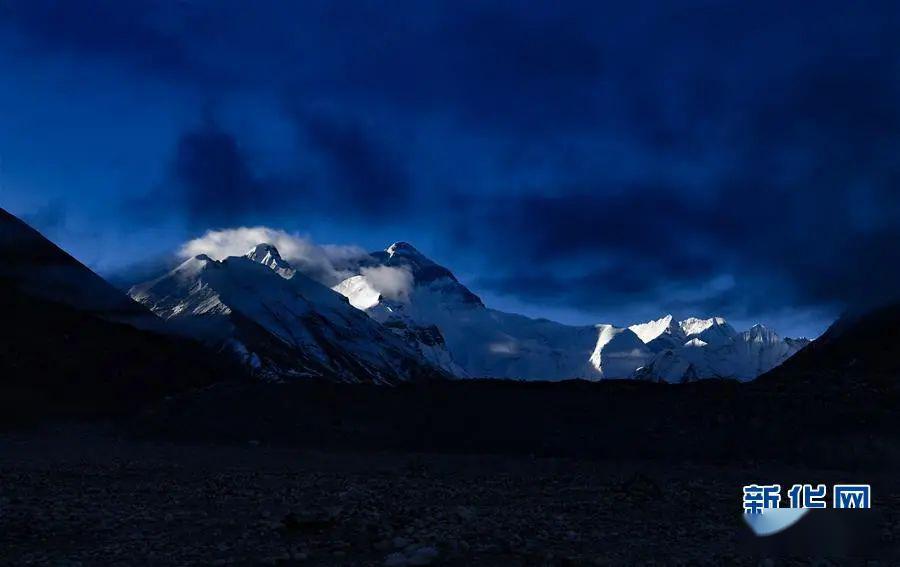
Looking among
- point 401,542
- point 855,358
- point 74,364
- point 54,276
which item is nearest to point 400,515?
Result: point 401,542

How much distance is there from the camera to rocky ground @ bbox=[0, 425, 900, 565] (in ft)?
50.8

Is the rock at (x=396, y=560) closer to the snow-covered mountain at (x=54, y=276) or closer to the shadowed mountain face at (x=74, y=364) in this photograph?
the shadowed mountain face at (x=74, y=364)

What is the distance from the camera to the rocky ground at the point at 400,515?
1548 cm

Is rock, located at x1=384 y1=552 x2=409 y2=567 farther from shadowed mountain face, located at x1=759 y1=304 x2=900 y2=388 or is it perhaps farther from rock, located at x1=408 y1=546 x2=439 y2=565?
shadowed mountain face, located at x1=759 y1=304 x2=900 y2=388

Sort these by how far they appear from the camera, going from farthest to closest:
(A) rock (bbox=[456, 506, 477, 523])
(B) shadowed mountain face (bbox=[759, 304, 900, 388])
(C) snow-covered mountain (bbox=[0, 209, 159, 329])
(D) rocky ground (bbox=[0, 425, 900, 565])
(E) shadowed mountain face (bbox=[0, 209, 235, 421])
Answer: (C) snow-covered mountain (bbox=[0, 209, 159, 329])
(E) shadowed mountain face (bbox=[0, 209, 235, 421])
(B) shadowed mountain face (bbox=[759, 304, 900, 388])
(A) rock (bbox=[456, 506, 477, 523])
(D) rocky ground (bbox=[0, 425, 900, 565])

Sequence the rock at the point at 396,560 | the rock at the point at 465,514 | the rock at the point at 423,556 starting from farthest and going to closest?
the rock at the point at 465,514 → the rock at the point at 423,556 → the rock at the point at 396,560

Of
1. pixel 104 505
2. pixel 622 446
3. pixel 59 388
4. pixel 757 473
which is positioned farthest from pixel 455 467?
pixel 59 388

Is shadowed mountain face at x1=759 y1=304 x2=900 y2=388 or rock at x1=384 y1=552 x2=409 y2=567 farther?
shadowed mountain face at x1=759 y1=304 x2=900 y2=388

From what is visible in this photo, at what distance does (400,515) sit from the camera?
1962cm

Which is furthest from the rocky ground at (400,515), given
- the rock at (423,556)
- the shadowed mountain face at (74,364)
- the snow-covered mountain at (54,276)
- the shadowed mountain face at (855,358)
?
the snow-covered mountain at (54,276)

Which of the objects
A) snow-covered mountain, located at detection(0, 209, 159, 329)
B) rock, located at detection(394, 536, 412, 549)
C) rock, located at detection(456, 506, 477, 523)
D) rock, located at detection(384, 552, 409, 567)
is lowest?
rock, located at detection(384, 552, 409, 567)

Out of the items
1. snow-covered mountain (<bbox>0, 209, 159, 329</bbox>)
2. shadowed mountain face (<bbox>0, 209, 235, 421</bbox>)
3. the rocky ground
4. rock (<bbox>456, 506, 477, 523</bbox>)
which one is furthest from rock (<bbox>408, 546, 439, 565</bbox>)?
snow-covered mountain (<bbox>0, 209, 159, 329</bbox>)

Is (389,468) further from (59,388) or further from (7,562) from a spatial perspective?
(59,388)

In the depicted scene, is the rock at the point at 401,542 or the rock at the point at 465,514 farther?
the rock at the point at 465,514
